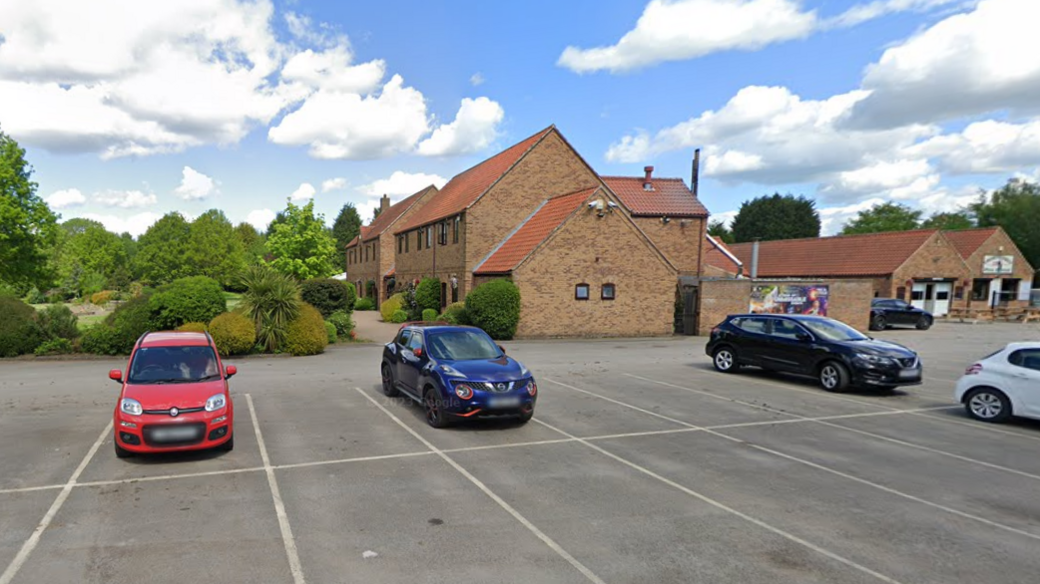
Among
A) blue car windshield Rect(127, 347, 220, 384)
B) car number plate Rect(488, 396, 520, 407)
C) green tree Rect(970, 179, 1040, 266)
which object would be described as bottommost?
car number plate Rect(488, 396, 520, 407)

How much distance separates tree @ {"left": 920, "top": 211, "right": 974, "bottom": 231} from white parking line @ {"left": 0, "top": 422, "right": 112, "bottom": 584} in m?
86.0

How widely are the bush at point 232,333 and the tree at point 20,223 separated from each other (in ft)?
53.5

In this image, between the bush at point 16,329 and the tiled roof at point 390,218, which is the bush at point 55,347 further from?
the tiled roof at point 390,218

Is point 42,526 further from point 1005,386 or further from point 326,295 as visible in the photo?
point 326,295

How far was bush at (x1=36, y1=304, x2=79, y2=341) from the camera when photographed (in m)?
17.5

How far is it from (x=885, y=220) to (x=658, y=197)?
56.4 m

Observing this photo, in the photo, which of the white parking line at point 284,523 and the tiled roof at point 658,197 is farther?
the tiled roof at point 658,197

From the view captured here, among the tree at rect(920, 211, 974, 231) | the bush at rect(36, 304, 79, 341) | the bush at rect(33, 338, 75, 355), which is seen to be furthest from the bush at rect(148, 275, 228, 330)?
the tree at rect(920, 211, 974, 231)

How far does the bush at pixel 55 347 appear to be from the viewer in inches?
672

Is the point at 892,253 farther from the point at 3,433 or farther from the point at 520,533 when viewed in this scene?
the point at 3,433

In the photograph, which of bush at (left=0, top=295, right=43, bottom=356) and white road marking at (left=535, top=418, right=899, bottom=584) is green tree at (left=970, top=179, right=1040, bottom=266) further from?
bush at (left=0, top=295, right=43, bottom=356)

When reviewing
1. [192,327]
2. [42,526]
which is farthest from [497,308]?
[42,526]

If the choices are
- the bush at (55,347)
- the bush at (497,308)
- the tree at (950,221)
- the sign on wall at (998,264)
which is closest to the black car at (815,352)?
the bush at (497,308)

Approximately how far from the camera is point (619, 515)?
5664 millimetres
